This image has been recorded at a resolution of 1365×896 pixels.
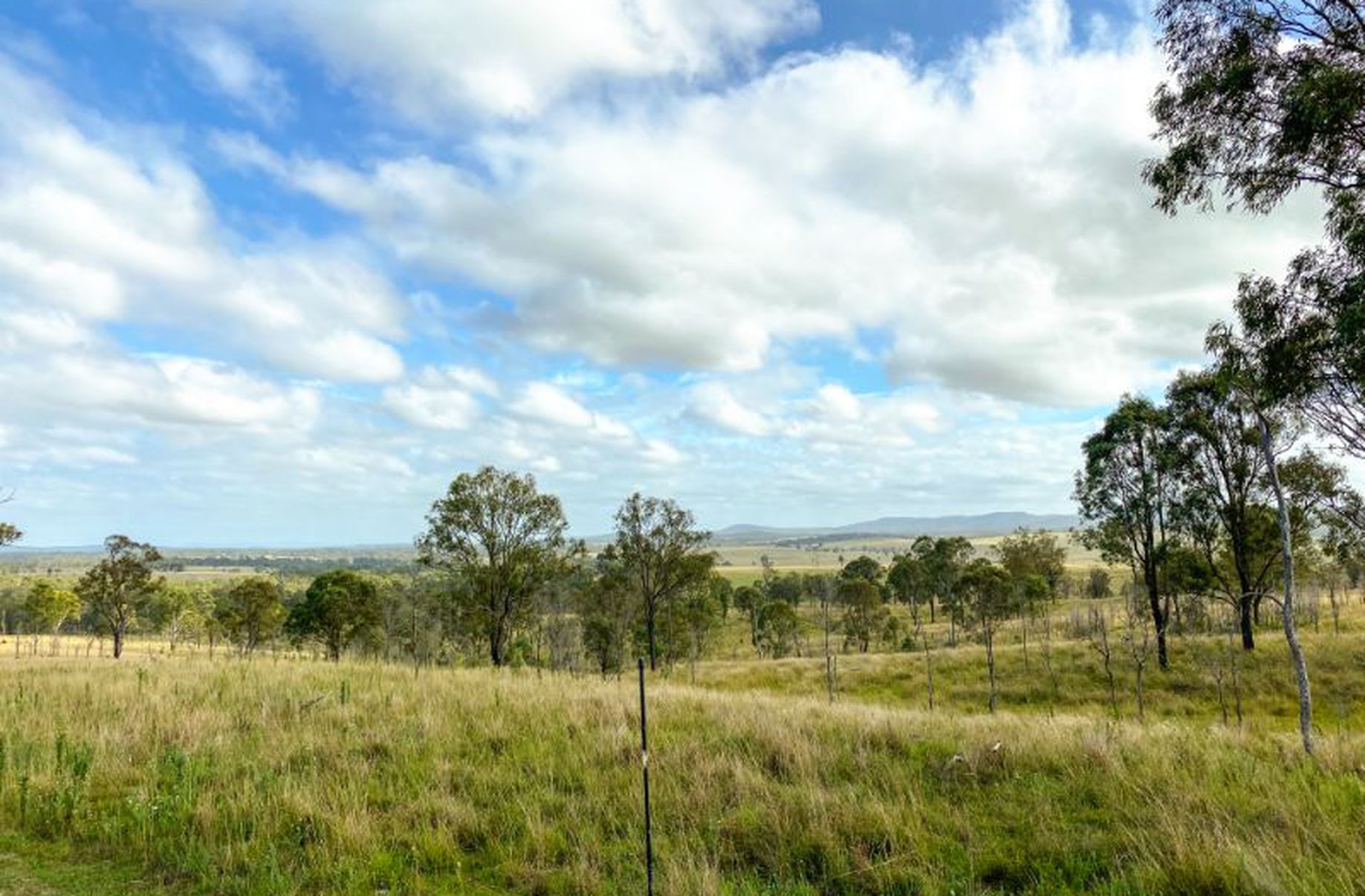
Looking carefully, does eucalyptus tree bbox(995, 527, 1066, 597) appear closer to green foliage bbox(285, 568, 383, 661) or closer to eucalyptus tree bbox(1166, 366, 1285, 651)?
eucalyptus tree bbox(1166, 366, 1285, 651)

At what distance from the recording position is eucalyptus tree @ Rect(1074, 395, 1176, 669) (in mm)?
35906

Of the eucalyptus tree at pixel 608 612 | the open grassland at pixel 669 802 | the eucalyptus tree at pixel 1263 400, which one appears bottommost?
the eucalyptus tree at pixel 608 612

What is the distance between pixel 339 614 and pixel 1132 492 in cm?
5674

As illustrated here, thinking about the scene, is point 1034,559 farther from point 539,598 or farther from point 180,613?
point 180,613

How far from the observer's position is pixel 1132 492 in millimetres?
37281

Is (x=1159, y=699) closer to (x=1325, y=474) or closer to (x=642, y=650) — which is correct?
(x=1325, y=474)

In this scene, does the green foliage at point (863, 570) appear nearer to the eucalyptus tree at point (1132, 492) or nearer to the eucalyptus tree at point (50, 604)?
the eucalyptus tree at point (1132, 492)

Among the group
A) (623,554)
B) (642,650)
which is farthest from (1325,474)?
(642,650)

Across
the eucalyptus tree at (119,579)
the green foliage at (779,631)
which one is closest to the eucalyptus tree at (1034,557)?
the green foliage at (779,631)

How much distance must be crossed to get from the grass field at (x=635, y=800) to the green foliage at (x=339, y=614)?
4923 centimetres

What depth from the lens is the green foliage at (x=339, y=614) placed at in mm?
56625

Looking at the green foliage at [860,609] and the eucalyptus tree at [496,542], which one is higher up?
the eucalyptus tree at [496,542]

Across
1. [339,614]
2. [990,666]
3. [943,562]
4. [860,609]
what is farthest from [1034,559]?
[339,614]

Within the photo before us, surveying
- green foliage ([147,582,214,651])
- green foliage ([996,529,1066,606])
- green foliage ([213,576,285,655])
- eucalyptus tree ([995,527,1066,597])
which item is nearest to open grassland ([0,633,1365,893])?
green foliage ([213,576,285,655])
